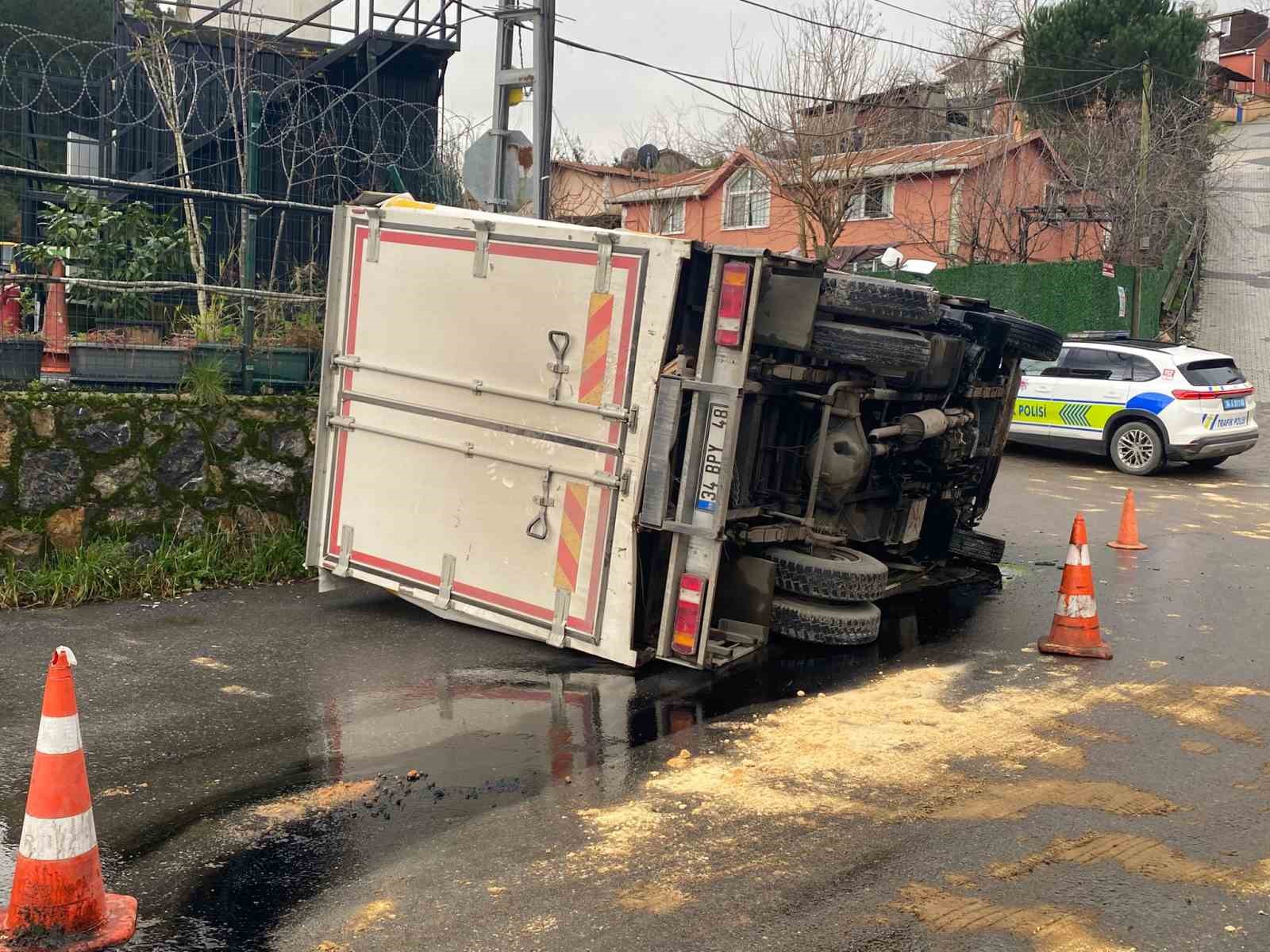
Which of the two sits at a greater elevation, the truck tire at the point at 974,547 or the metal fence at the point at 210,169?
the metal fence at the point at 210,169

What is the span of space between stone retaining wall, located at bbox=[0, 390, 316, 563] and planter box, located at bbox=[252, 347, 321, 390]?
29cm

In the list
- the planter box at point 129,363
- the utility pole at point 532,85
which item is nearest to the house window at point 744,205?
the utility pole at point 532,85

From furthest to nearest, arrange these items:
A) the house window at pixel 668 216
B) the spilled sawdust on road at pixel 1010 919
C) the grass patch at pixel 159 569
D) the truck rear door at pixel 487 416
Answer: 1. the house window at pixel 668 216
2. the grass patch at pixel 159 569
3. the truck rear door at pixel 487 416
4. the spilled sawdust on road at pixel 1010 919

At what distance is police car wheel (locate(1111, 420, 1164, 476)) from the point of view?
16.2 m

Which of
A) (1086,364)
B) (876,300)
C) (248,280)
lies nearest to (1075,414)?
(1086,364)

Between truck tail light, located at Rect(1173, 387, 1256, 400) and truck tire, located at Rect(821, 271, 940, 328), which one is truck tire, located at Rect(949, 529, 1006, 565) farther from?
truck tail light, located at Rect(1173, 387, 1256, 400)

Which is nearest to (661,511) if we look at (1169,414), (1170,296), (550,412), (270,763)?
(550,412)

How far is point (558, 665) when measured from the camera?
7008 mm

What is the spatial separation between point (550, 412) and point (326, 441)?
6.10ft

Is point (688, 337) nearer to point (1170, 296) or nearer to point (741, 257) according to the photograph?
point (741, 257)

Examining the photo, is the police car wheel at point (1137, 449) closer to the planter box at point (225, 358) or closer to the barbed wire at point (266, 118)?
the barbed wire at point (266, 118)

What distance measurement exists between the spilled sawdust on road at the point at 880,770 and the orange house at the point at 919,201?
20.9 metres

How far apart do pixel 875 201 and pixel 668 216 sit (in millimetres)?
7989

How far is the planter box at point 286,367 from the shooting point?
9.58 metres
